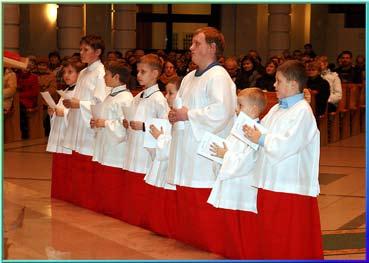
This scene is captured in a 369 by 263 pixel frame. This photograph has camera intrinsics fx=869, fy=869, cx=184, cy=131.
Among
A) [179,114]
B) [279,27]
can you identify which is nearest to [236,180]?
[179,114]

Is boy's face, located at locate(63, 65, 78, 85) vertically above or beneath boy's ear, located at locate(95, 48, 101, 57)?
beneath

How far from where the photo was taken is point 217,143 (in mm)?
5629

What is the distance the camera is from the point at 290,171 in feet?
17.5

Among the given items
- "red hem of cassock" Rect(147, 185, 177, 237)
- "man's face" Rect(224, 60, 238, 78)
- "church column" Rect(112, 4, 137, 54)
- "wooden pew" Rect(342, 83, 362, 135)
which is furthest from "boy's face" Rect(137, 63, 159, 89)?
"church column" Rect(112, 4, 137, 54)

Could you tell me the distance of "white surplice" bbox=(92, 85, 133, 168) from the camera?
7570mm

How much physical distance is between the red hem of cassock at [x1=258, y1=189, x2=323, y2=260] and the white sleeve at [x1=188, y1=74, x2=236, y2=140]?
76 centimetres

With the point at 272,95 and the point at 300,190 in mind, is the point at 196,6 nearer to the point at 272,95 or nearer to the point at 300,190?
the point at 272,95

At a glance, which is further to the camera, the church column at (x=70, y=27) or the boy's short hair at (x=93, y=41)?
the church column at (x=70, y=27)

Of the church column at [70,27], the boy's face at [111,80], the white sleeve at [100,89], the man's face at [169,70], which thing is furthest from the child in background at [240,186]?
the church column at [70,27]

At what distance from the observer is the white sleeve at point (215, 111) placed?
19.8 ft

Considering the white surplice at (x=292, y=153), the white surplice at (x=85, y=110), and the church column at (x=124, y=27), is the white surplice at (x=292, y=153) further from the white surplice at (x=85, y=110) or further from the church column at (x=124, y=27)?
the church column at (x=124, y=27)

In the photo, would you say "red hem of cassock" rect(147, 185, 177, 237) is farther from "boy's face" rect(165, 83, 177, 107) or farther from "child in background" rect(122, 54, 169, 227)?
"boy's face" rect(165, 83, 177, 107)

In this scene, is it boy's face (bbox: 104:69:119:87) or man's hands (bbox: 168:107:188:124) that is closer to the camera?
man's hands (bbox: 168:107:188:124)

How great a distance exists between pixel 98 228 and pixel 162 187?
2.44ft
